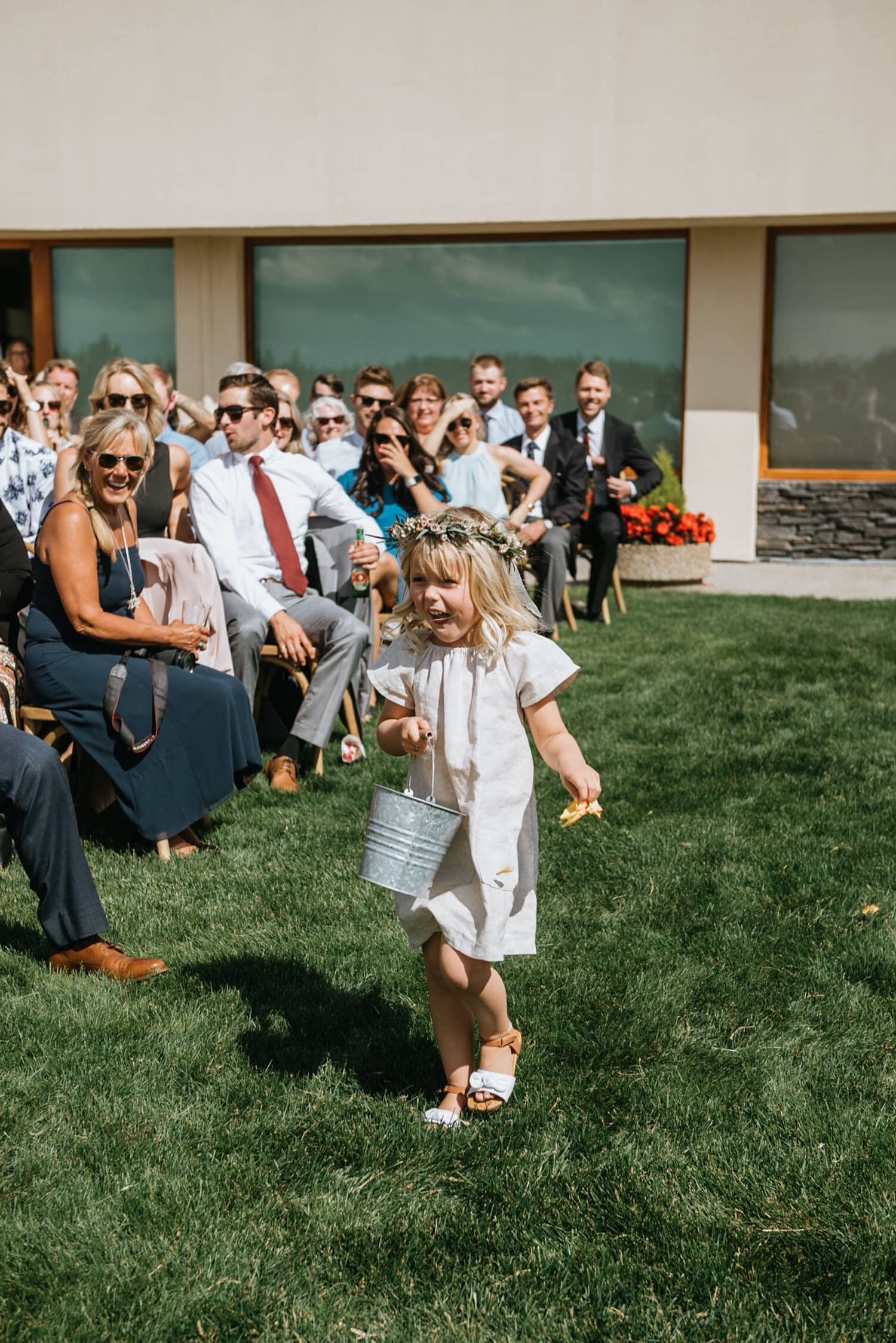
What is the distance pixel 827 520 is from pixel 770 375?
167cm

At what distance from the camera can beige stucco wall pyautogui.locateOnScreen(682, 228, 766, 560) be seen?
559 inches

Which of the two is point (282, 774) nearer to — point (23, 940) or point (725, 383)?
point (23, 940)

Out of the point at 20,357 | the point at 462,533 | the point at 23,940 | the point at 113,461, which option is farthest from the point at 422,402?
the point at 20,357

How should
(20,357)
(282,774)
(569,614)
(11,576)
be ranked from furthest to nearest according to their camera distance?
(20,357) → (569,614) → (282,774) → (11,576)

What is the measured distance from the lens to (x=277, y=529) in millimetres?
6699

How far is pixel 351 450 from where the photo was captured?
9.68 meters

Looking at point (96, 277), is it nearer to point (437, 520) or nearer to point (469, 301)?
point (469, 301)

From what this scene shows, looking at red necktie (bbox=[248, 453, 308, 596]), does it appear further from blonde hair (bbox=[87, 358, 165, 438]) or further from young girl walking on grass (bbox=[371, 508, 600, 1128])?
young girl walking on grass (bbox=[371, 508, 600, 1128])

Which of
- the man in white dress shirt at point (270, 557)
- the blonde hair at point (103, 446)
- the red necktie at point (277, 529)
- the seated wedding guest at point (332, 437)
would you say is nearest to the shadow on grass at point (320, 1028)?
the blonde hair at point (103, 446)

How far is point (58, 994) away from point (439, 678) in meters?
1.58

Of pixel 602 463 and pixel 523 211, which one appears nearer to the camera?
pixel 602 463

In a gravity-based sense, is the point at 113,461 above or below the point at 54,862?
above

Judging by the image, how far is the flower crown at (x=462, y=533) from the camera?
304cm

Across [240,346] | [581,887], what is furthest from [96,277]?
[581,887]
